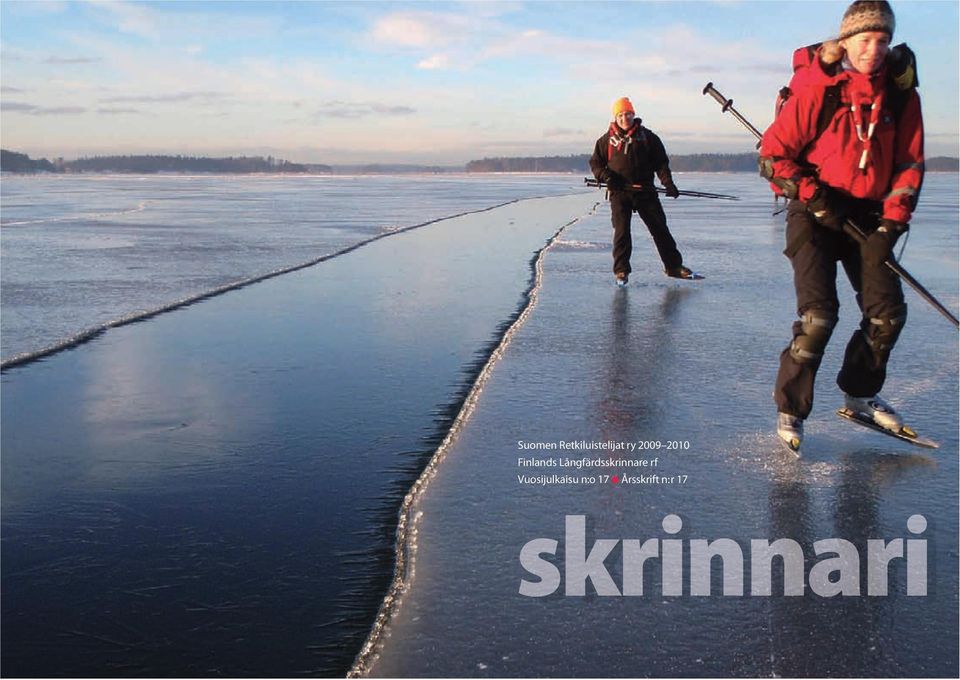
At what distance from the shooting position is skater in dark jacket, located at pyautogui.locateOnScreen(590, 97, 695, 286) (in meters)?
9.27

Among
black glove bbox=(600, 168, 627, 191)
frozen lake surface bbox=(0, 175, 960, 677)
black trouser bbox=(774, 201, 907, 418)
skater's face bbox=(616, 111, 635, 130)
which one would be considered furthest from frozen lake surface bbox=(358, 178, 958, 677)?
skater's face bbox=(616, 111, 635, 130)

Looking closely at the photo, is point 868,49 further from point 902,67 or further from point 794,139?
point 794,139

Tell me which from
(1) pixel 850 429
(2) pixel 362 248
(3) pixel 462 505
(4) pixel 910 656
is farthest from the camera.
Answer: (2) pixel 362 248

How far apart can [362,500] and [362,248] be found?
10660mm

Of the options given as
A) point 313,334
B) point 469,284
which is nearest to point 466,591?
point 313,334

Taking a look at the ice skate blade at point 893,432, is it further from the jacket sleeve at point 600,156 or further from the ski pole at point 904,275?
the jacket sleeve at point 600,156

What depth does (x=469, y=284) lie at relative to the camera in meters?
9.77

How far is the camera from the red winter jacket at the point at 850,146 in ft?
12.5

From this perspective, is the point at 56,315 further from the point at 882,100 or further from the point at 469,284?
the point at 882,100

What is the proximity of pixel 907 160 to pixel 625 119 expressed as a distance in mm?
5469

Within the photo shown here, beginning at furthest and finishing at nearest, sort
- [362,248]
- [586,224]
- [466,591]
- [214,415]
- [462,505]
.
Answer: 1. [586,224]
2. [362,248]
3. [214,415]
4. [462,505]
5. [466,591]

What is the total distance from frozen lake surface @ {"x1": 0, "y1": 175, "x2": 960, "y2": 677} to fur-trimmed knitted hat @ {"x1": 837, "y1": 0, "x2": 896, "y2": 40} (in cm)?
181

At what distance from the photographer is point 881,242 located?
13.0ft

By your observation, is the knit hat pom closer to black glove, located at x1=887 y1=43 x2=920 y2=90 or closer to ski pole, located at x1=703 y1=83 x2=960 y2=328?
ski pole, located at x1=703 y1=83 x2=960 y2=328
